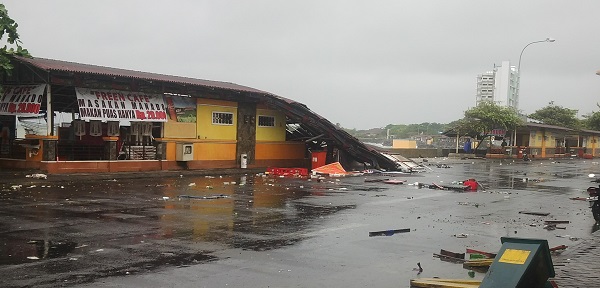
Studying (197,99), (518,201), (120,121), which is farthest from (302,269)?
(197,99)

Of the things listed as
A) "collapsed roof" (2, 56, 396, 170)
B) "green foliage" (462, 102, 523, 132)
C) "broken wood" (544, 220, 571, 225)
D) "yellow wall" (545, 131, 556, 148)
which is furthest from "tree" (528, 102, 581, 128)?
"broken wood" (544, 220, 571, 225)

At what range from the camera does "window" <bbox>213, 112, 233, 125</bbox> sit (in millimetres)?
27834

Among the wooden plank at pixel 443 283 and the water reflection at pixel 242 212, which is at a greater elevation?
the wooden plank at pixel 443 283

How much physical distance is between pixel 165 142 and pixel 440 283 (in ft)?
65.2

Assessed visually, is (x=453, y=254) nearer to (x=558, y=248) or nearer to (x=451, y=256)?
(x=451, y=256)

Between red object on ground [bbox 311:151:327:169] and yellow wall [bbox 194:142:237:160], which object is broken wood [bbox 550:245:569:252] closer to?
→ yellow wall [bbox 194:142:237:160]

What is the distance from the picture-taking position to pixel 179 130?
25.9 metres

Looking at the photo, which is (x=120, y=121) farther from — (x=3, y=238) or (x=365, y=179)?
(x=3, y=238)

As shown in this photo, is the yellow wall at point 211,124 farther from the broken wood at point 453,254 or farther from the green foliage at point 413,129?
the green foliage at point 413,129

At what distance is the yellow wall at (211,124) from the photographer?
27.0 meters

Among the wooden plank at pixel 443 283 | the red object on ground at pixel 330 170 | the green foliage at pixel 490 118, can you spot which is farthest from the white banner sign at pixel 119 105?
the green foliage at pixel 490 118

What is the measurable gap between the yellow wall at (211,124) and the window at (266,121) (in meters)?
1.84

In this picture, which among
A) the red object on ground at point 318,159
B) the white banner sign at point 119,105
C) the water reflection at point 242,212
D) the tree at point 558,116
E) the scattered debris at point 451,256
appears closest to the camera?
the scattered debris at point 451,256

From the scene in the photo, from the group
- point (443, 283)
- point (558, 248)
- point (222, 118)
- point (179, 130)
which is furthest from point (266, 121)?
point (443, 283)
